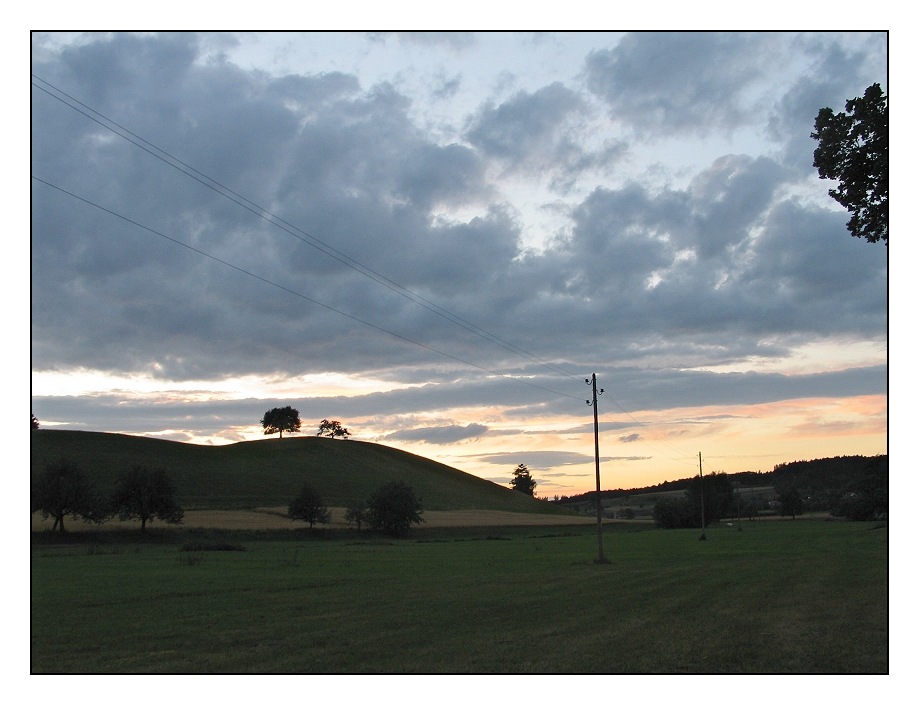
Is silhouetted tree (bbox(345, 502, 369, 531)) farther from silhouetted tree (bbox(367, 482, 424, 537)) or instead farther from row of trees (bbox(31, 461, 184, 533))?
row of trees (bbox(31, 461, 184, 533))

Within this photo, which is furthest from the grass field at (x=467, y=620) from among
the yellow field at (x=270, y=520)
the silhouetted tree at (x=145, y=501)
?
the yellow field at (x=270, y=520)

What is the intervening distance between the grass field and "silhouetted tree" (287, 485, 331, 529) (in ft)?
215

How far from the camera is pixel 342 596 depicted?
93.6 feet

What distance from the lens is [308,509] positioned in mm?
107312

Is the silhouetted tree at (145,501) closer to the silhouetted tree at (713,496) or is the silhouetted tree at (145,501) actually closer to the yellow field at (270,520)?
the yellow field at (270,520)

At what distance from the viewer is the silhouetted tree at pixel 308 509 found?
4222 inches

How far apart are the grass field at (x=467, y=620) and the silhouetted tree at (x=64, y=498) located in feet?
167

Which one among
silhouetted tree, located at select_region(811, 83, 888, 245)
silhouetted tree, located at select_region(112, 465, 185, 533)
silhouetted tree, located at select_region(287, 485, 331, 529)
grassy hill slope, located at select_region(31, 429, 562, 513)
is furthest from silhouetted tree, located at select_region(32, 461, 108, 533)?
silhouetted tree, located at select_region(811, 83, 888, 245)

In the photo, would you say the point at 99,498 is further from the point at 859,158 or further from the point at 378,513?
the point at 859,158

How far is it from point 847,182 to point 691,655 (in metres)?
11.1

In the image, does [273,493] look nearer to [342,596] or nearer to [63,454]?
[63,454]

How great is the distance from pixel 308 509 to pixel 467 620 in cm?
9045

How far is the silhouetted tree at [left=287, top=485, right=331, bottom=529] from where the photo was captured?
10725 centimetres

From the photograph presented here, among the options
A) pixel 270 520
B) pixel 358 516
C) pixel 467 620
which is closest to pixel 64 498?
pixel 270 520
